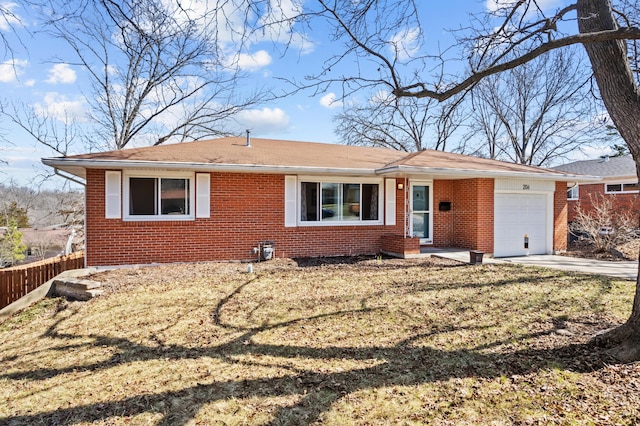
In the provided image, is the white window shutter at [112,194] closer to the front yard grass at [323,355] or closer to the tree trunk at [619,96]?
the front yard grass at [323,355]

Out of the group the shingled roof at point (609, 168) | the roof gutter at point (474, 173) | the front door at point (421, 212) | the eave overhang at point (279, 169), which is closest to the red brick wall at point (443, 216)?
the front door at point (421, 212)

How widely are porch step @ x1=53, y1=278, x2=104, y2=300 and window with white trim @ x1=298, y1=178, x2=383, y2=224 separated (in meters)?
5.50

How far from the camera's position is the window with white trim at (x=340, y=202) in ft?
37.1

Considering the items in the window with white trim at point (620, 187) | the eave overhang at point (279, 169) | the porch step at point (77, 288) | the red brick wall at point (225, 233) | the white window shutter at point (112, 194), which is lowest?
the porch step at point (77, 288)

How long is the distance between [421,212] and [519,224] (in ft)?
9.96

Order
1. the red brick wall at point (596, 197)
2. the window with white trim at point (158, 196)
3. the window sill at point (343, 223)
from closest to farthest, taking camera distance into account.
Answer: the window with white trim at point (158, 196)
the window sill at point (343, 223)
the red brick wall at point (596, 197)

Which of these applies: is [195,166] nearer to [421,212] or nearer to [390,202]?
[390,202]

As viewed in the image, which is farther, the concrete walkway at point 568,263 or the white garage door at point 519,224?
the white garage door at point 519,224

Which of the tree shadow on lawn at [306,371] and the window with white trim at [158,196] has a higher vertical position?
the window with white trim at [158,196]

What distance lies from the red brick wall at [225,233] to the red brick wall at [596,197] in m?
14.5

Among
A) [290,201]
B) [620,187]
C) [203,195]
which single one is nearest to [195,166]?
[203,195]

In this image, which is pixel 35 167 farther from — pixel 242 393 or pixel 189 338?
pixel 242 393

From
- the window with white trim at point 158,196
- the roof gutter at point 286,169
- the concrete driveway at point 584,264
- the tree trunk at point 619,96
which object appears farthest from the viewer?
the window with white trim at point 158,196

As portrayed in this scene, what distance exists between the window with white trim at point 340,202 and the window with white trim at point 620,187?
54.8ft
